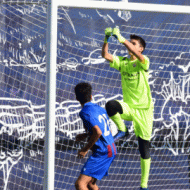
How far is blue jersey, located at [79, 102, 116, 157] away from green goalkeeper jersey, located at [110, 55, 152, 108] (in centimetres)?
59

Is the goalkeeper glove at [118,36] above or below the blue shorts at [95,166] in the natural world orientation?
above

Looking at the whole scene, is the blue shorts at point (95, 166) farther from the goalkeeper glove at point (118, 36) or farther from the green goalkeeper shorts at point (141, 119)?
the goalkeeper glove at point (118, 36)

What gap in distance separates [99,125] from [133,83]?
0.76m

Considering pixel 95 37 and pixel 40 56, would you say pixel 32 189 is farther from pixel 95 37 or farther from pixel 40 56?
pixel 95 37

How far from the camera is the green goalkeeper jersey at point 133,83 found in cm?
337

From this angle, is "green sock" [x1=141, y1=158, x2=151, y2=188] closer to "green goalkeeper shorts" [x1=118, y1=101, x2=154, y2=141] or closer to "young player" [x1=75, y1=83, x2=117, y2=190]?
"green goalkeeper shorts" [x1=118, y1=101, x2=154, y2=141]

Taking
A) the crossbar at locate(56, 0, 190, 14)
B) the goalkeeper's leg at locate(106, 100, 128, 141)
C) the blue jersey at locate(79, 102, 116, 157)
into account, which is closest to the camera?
the blue jersey at locate(79, 102, 116, 157)

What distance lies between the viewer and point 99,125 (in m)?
2.77

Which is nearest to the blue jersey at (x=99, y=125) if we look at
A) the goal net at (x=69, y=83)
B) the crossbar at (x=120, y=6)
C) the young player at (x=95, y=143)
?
the young player at (x=95, y=143)

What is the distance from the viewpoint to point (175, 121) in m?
4.76

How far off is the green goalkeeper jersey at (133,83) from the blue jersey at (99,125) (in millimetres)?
594

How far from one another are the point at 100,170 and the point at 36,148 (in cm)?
195

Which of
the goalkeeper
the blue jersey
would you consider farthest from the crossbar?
the blue jersey

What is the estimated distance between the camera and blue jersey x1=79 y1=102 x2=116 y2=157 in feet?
9.02
